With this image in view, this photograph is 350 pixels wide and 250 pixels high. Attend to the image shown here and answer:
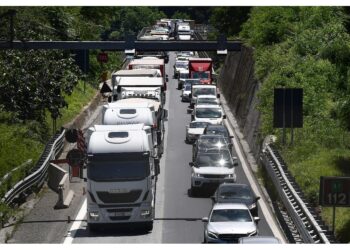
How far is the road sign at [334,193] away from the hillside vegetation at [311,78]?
2314 mm

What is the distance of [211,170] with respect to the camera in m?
37.6

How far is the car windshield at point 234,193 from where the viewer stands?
106ft

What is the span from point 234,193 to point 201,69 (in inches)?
1996

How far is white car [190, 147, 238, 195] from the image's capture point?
3725 cm

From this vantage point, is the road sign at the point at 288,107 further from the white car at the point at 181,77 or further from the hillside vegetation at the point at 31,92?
the white car at the point at 181,77

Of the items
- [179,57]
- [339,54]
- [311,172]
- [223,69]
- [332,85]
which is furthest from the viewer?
[179,57]

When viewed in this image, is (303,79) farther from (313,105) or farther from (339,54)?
(339,54)

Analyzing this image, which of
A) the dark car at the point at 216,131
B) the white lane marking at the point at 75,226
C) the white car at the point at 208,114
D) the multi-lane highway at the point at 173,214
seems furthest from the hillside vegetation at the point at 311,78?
the white lane marking at the point at 75,226

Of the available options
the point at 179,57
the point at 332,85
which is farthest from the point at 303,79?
the point at 179,57

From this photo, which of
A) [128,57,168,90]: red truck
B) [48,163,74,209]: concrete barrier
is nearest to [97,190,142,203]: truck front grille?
[48,163,74,209]: concrete barrier

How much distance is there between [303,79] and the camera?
178 feet

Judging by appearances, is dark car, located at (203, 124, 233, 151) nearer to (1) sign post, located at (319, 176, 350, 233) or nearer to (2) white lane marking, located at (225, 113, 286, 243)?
(2) white lane marking, located at (225, 113, 286, 243)

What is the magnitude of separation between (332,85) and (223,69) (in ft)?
124

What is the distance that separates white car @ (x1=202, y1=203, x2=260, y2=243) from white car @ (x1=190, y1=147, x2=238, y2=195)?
25.8ft
